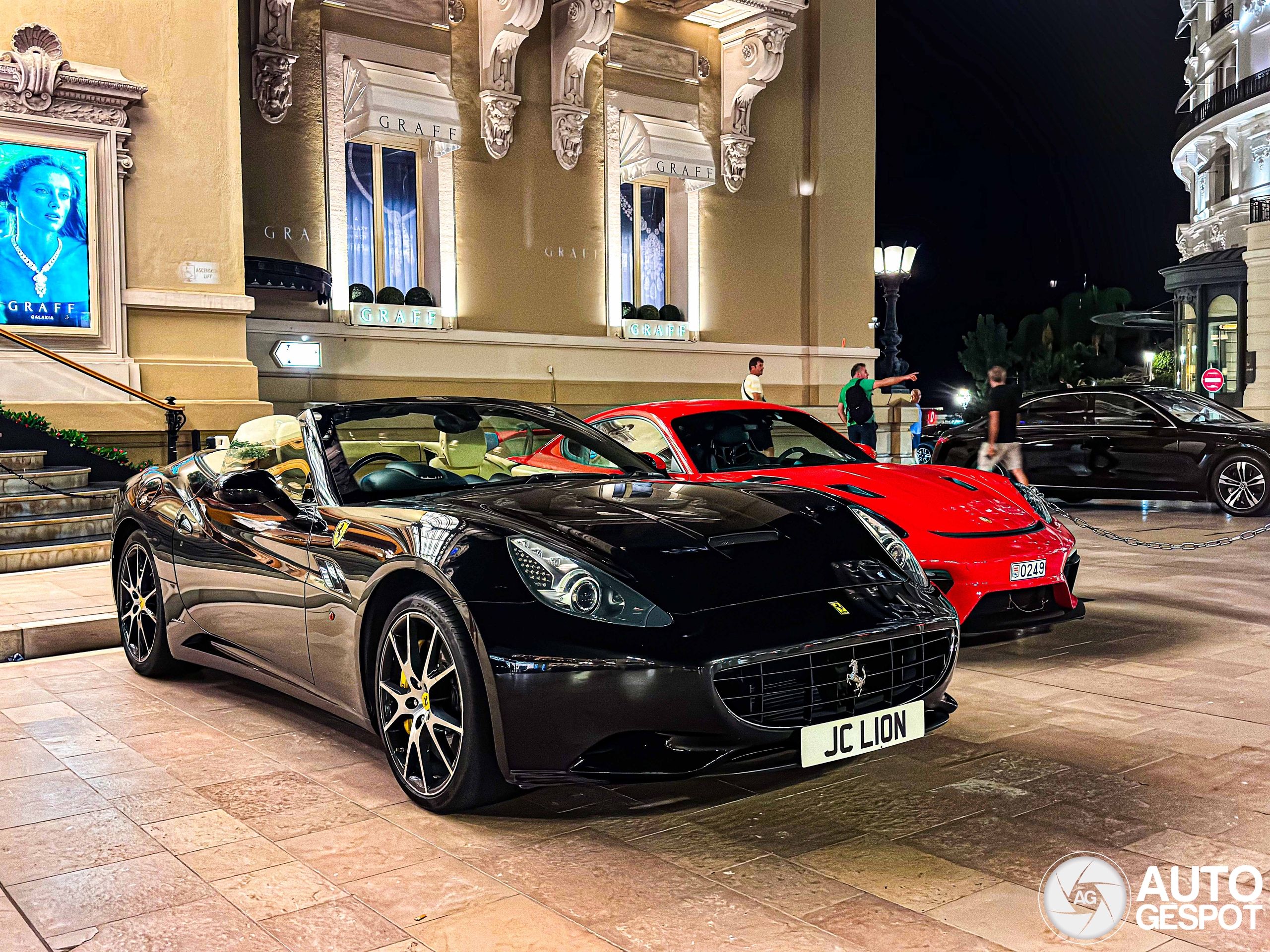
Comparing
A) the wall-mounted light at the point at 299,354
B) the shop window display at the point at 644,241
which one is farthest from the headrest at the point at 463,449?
the shop window display at the point at 644,241

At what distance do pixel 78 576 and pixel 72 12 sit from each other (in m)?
6.63

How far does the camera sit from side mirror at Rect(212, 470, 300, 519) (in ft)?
14.5

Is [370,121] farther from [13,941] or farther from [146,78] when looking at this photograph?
[13,941]

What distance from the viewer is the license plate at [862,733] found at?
131 inches

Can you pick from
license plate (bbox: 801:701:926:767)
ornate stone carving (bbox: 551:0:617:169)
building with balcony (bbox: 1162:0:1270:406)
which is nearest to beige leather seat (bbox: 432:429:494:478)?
license plate (bbox: 801:701:926:767)

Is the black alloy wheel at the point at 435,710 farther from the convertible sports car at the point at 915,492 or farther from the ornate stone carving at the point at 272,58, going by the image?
Result: the ornate stone carving at the point at 272,58

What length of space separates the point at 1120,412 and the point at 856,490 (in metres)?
8.79

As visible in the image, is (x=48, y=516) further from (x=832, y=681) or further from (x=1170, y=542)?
(x=1170, y=542)

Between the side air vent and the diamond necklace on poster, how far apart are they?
30.1 ft

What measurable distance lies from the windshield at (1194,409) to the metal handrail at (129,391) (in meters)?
10.8

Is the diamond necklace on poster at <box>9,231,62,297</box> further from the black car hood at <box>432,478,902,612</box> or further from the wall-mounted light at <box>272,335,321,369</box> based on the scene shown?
the black car hood at <box>432,478,902,612</box>

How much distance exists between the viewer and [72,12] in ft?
39.5

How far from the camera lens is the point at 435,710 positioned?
3.66m

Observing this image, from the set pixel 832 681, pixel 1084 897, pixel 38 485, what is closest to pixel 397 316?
pixel 38 485
